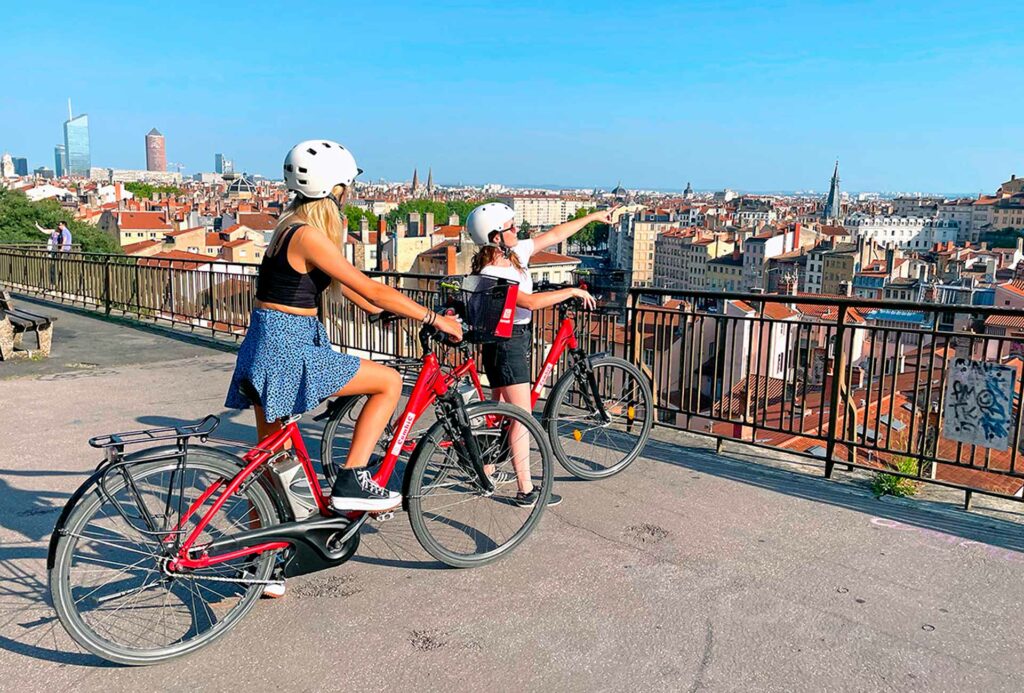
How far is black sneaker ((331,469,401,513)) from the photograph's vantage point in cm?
341

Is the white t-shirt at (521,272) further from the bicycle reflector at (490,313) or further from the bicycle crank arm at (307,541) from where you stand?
the bicycle crank arm at (307,541)

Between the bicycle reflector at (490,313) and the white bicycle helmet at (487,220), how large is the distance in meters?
0.41

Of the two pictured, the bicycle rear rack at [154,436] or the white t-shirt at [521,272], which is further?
the white t-shirt at [521,272]

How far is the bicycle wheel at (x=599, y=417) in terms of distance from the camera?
517 cm

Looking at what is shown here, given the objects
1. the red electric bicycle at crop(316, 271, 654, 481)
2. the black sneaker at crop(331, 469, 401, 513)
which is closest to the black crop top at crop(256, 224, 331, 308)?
the black sneaker at crop(331, 469, 401, 513)

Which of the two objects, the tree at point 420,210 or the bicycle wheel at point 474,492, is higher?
the tree at point 420,210

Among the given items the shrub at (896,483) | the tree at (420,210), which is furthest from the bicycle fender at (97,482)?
the tree at (420,210)

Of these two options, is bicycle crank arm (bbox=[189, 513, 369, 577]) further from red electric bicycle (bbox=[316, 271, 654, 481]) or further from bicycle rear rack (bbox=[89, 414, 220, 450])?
red electric bicycle (bbox=[316, 271, 654, 481])

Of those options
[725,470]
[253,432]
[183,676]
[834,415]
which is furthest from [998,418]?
[253,432]

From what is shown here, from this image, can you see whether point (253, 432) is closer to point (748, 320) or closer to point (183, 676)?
point (183, 676)

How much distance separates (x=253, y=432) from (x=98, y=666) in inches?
124

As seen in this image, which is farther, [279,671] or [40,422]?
[40,422]

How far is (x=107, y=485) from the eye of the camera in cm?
289

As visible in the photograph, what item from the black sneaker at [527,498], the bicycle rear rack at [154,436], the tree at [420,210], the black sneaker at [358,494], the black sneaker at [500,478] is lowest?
the black sneaker at [527,498]
